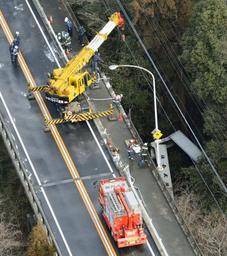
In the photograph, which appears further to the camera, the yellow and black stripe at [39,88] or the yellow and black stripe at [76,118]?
the yellow and black stripe at [39,88]

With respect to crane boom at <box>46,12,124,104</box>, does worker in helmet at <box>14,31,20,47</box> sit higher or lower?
higher

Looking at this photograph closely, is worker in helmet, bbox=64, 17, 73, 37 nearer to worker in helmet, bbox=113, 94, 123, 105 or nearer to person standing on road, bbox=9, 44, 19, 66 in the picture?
person standing on road, bbox=9, 44, 19, 66

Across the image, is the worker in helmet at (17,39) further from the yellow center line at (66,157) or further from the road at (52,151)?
the road at (52,151)

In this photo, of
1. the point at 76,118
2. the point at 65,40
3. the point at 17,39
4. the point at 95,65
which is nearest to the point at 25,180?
the point at 76,118

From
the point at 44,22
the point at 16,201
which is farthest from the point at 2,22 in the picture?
the point at 16,201

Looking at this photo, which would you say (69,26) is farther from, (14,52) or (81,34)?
(14,52)

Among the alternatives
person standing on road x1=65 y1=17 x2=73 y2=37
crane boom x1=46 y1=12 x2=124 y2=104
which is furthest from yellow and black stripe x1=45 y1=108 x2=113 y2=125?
person standing on road x1=65 y1=17 x2=73 y2=37

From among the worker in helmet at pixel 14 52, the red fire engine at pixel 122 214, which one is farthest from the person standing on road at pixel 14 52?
the red fire engine at pixel 122 214

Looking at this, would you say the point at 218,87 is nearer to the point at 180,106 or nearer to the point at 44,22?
the point at 180,106
